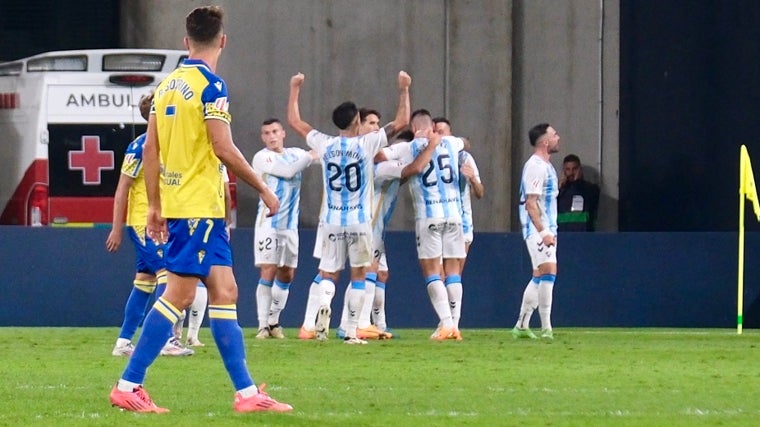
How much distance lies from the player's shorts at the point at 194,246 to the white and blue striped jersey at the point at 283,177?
773cm

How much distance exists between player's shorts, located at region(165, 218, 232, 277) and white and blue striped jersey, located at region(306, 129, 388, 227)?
6.42 m

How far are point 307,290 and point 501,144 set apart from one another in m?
6.22

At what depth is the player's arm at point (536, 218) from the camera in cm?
1614

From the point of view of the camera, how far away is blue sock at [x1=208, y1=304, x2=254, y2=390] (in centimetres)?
862

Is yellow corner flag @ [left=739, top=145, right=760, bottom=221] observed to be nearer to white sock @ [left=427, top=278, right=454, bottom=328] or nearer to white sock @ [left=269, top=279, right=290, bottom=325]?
white sock @ [left=427, top=278, right=454, bottom=328]

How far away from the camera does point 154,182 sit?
8836 mm

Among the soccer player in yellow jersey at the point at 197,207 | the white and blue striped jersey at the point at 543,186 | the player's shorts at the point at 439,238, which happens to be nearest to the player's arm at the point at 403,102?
the player's shorts at the point at 439,238

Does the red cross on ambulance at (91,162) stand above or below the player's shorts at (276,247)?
above

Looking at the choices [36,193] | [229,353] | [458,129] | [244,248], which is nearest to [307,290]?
[244,248]

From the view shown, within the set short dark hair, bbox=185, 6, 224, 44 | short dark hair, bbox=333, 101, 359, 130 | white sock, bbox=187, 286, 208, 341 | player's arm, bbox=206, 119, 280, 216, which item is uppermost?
short dark hair, bbox=185, 6, 224, 44

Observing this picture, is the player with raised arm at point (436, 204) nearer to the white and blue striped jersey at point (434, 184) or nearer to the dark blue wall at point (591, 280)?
the white and blue striped jersey at point (434, 184)

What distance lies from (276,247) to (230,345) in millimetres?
7956

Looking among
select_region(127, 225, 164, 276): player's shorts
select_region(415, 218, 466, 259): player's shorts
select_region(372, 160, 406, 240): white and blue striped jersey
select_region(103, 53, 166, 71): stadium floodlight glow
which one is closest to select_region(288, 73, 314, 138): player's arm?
select_region(372, 160, 406, 240): white and blue striped jersey

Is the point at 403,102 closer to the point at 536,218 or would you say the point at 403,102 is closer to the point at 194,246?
the point at 536,218
